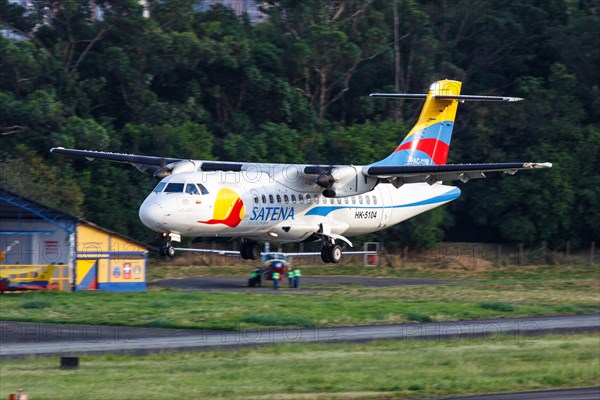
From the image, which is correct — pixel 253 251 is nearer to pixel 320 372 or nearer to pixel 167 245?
pixel 167 245

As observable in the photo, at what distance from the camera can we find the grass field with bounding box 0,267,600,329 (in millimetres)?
34125

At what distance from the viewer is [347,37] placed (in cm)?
6162

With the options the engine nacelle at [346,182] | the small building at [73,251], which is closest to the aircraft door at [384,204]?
the engine nacelle at [346,182]

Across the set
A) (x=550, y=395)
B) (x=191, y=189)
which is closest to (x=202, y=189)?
(x=191, y=189)

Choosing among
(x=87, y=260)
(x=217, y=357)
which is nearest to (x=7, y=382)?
(x=217, y=357)

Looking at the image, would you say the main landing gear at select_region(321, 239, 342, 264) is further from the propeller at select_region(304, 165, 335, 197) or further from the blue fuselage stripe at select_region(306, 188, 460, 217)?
the propeller at select_region(304, 165, 335, 197)

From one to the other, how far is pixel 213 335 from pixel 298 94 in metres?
29.3

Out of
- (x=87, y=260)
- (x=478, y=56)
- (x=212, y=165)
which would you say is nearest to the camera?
(x=212, y=165)

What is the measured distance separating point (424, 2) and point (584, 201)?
20.3 metres

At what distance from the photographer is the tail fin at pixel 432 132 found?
34.8m

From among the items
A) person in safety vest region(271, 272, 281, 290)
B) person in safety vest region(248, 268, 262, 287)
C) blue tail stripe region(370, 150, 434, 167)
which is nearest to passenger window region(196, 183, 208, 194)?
blue tail stripe region(370, 150, 434, 167)

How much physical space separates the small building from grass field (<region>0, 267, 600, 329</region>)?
5.66 feet

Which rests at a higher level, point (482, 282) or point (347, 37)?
point (347, 37)

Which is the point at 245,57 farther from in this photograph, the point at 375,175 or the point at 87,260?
the point at 375,175
